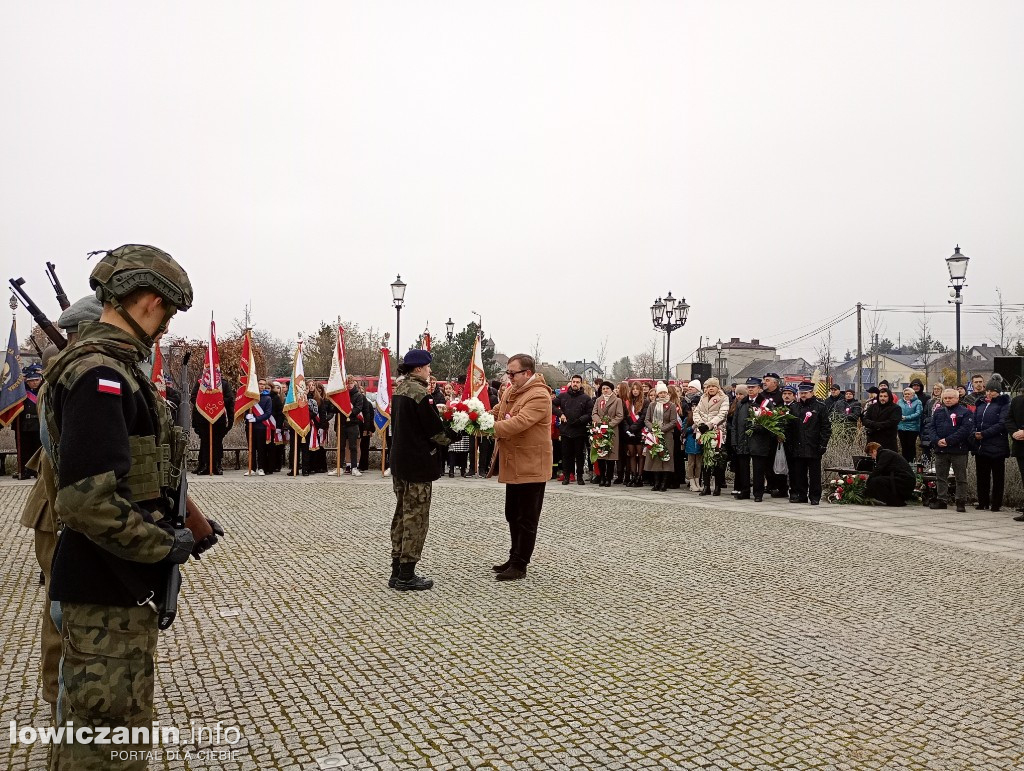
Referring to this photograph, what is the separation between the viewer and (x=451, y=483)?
16.2 metres

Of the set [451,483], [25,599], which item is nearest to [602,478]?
[451,483]

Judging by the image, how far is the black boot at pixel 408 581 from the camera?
703 centimetres

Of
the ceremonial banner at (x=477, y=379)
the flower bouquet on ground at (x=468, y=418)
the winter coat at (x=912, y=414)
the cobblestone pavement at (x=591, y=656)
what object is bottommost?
the cobblestone pavement at (x=591, y=656)

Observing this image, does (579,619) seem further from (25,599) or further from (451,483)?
(451,483)

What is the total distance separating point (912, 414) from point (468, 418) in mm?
11427

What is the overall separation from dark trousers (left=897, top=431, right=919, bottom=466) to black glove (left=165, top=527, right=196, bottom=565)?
15.5 m

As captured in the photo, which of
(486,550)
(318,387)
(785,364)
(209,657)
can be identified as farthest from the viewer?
(785,364)

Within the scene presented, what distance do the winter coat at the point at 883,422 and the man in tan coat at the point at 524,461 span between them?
8.55m

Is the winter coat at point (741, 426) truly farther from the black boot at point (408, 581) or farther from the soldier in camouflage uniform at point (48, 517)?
the soldier in camouflage uniform at point (48, 517)

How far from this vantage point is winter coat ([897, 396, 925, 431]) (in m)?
15.4

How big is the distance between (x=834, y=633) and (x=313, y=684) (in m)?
3.72

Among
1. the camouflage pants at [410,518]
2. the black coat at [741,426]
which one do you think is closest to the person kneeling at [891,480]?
the black coat at [741,426]

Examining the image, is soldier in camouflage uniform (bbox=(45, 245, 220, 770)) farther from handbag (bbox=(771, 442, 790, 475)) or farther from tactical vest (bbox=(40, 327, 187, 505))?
handbag (bbox=(771, 442, 790, 475))

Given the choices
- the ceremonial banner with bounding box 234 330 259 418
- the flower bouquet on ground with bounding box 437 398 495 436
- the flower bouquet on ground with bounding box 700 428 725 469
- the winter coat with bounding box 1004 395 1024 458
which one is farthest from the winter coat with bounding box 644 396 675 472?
the ceremonial banner with bounding box 234 330 259 418
